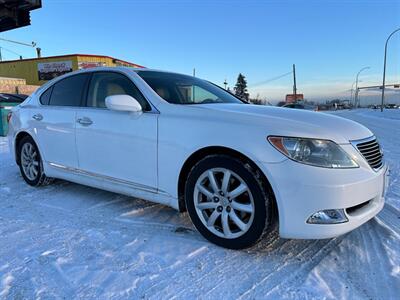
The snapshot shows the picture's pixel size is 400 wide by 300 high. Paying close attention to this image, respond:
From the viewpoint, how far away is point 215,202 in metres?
2.66

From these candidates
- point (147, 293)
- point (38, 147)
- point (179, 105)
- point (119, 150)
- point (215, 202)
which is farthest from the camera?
point (38, 147)

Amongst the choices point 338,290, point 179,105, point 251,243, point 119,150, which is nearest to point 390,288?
point 338,290

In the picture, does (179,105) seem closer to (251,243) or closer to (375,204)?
(251,243)

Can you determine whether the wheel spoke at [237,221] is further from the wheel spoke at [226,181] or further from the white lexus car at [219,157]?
the wheel spoke at [226,181]

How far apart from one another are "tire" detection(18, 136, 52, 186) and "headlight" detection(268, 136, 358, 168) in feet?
10.9

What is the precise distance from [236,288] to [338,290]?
2.14 ft

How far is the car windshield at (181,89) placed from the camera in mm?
3221

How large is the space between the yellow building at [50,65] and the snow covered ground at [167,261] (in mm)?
20452

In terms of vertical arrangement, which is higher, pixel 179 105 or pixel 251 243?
pixel 179 105

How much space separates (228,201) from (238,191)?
0.46ft

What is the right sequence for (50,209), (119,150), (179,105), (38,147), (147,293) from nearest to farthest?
1. (147,293)
2. (179,105)
3. (119,150)
4. (50,209)
5. (38,147)

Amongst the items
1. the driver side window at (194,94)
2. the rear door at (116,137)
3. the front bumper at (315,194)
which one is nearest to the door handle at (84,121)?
the rear door at (116,137)

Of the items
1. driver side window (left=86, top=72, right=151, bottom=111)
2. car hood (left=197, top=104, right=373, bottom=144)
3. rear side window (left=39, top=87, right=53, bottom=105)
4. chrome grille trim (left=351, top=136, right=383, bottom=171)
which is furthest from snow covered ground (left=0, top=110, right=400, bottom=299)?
rear side window (left=39, top=87, right=53, bottom=105)

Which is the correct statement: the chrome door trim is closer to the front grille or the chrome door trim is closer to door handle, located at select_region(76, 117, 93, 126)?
door handle, located at select_region(76, 117, 93, 126)
